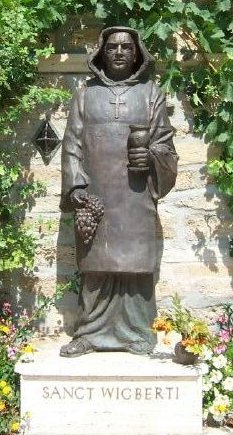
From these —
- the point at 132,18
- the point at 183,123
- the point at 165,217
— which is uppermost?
the point at 132,18

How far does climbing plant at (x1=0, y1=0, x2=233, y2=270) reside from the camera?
4773 mm

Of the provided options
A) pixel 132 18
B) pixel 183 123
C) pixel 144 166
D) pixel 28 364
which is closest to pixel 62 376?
pixel 28 364

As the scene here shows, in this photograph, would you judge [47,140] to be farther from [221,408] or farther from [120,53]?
[221,408]

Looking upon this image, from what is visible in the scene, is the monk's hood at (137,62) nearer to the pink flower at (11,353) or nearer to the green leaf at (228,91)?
the green leaf at (228,91)

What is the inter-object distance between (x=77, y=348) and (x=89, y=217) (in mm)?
781

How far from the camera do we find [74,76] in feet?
16.5

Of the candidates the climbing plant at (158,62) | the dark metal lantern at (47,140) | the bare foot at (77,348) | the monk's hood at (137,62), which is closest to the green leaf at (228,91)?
the climbing plant at (158,62)

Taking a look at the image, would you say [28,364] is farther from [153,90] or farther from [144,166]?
[153,90]

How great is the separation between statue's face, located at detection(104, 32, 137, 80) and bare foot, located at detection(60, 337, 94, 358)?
1637 mm

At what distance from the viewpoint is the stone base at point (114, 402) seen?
397cm

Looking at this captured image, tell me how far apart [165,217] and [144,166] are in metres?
0.93

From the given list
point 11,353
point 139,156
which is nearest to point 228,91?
point 139,156

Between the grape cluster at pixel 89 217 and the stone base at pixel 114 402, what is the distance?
2.60ft

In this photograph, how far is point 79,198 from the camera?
430 centimetres
